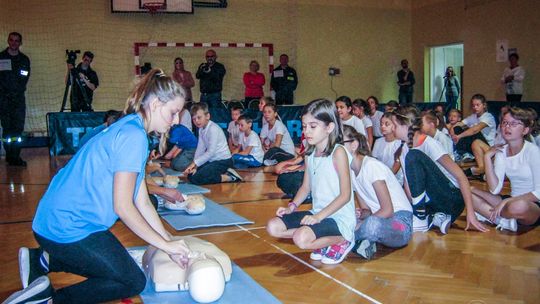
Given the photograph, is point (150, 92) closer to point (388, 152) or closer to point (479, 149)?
point (388, 152)

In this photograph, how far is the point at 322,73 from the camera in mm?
15203

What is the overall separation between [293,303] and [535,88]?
1143 cm

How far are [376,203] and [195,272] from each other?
163 cm

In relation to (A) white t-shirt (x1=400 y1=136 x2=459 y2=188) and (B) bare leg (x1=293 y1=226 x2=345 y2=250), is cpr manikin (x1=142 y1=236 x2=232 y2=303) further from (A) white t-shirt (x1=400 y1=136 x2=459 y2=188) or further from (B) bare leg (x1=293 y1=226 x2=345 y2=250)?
(A) white t-shirt (x1=400 y1=136 x2=459 y2=188)

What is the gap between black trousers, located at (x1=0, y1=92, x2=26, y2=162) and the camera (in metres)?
8.98

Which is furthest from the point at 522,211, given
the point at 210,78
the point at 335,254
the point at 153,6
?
the point at 153,6

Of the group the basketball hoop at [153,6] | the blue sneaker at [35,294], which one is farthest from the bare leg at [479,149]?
the basketball hoop at [153,6]

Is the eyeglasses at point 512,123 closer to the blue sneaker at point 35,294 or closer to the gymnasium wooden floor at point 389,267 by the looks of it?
the gymnasium wooden floor at point 389,267

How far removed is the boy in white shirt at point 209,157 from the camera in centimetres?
666

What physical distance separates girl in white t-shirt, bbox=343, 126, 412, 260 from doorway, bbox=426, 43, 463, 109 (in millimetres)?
12572

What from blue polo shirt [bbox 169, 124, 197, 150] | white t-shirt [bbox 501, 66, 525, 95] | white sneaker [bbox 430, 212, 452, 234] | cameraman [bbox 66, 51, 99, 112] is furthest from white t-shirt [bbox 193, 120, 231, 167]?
white t-shirt [bbox 501, 66, 525, 95]

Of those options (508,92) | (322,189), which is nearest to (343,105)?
(322,189)

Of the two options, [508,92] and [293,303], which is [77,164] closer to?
[293,303]

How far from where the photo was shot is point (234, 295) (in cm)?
290
